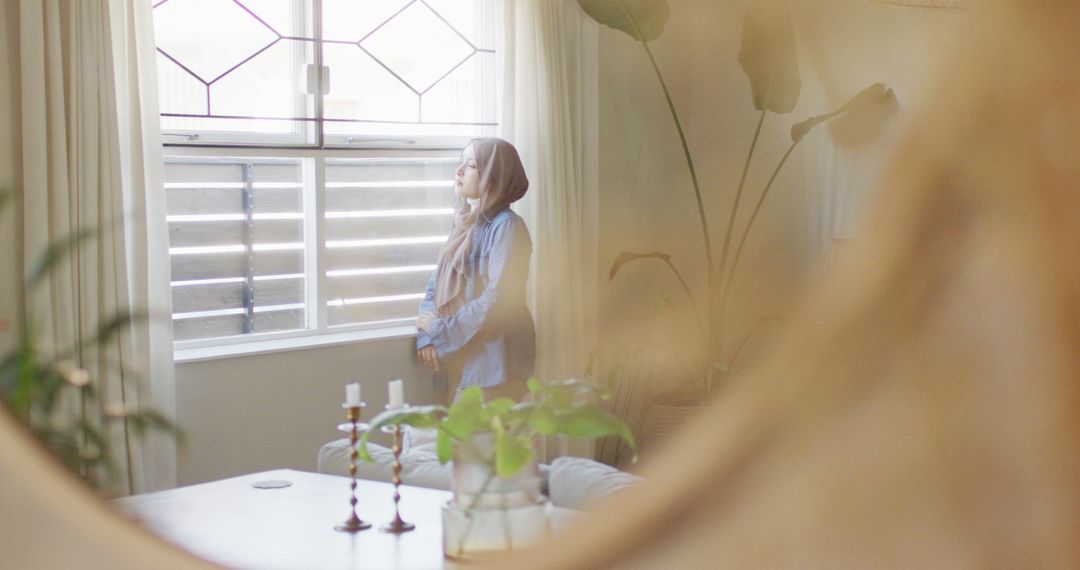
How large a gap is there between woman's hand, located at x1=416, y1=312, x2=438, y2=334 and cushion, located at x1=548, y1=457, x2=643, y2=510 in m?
0.06

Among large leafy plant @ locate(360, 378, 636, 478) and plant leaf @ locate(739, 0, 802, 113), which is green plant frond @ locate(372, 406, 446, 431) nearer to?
large leafy plant @ locate(360, 378, 636, 478)

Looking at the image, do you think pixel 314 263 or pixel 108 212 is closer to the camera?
pixel 314 263

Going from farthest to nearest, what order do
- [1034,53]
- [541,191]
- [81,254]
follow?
[81,254]
[541,191]
[1034,53]

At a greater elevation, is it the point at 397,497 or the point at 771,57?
the point at 771,57

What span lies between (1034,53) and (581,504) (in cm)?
12

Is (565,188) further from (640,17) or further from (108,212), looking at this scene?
(108,212)

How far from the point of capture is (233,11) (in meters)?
0.33

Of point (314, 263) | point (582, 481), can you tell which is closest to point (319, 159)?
point (314, 263)

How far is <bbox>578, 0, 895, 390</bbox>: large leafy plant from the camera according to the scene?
182 millimetres

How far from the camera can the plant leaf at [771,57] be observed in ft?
0.60

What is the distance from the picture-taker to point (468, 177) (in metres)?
0.30

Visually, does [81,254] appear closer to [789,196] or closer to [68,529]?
[68,529]

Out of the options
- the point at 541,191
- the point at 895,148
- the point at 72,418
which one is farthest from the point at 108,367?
the point at 895,148

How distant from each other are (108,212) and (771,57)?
1.23ft
